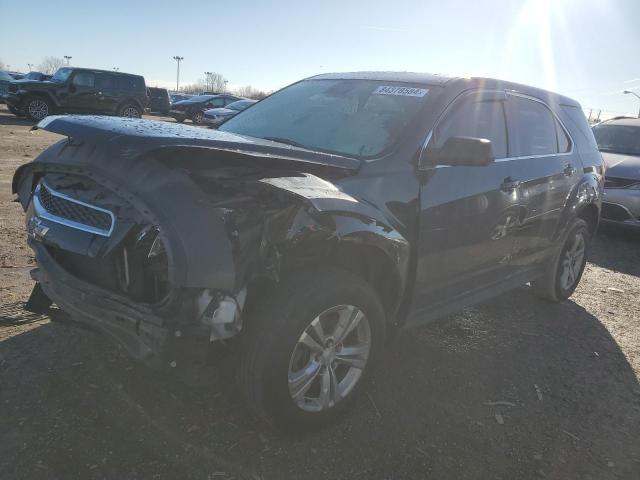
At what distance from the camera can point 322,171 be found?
2633 mm

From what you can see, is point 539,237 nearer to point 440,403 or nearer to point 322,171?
point 440,403

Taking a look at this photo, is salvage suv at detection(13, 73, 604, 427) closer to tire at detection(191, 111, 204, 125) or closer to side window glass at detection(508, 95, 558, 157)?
side window glass at detection(508, 95, 558, 157)

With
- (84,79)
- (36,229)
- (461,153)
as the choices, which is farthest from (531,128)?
(84,79)

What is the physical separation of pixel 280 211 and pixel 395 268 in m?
0.83

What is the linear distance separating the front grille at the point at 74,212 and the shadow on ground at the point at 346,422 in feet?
2.76

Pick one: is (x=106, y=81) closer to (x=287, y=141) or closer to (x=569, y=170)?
(x=287, y=141)

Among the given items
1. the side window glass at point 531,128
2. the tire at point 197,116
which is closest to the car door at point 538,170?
the side window glass at point 531,128

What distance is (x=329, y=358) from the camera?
2.65m

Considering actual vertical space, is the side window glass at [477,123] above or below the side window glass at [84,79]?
above

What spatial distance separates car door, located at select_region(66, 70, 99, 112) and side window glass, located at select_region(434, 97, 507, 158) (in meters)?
18.1

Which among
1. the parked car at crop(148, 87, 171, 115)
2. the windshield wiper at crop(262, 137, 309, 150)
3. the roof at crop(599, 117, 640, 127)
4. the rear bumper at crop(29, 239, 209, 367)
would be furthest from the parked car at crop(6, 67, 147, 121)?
the rear bumper at crop(29, 239, 209, 367)

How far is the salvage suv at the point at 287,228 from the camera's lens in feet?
7.02

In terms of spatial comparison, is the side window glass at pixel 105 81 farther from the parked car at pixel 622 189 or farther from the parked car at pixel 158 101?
the parked car at pixel 622 189

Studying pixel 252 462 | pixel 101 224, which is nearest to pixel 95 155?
pixel 101 224
